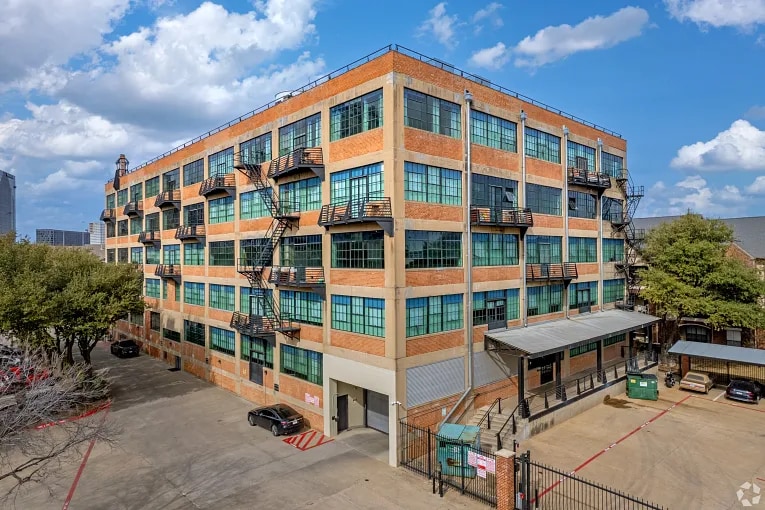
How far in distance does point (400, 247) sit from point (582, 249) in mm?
19286

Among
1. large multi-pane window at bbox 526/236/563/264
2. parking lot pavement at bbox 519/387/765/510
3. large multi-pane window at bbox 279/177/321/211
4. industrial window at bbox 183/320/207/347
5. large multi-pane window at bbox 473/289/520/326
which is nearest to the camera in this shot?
parking lot pavement at bbox 519/387/765/510

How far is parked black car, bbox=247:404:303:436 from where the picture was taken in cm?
2532

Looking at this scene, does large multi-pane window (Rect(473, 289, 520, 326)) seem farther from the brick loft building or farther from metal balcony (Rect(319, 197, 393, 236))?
metal balcony (Rect(319, 197, 393, 236))

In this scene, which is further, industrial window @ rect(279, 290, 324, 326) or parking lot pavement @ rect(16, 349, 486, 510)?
industrial window @ rect(279, 290, 324, 326)

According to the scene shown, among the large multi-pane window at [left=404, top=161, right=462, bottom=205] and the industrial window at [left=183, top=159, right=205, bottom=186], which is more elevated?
the industrial window at [left=183, top=159, right=205, bottom=186]

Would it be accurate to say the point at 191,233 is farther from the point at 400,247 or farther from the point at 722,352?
the point at 722,352

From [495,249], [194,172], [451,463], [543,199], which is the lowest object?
[451,463]

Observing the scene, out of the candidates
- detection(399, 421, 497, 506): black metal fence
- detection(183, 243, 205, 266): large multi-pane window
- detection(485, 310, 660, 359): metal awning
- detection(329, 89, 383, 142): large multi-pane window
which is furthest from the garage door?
detection(183, 243, 205, 266): large multi-pane window

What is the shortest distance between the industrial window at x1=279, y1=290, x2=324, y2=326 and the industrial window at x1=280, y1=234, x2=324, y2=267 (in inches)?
70.5

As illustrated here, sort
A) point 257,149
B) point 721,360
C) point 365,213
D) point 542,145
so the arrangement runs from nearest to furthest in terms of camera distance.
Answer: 1. point 365,213
2. point 542,145
3. point 721,360
4. point 257,149

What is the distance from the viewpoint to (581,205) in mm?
35125

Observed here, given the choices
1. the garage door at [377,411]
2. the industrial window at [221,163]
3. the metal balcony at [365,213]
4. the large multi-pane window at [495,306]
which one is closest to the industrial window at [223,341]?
the industrial window at [221,163]

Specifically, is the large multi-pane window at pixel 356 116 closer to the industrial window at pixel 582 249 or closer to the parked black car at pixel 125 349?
the industrial window at pixel 582 249

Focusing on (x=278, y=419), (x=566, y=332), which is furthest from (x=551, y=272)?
(x=278, y=419)
